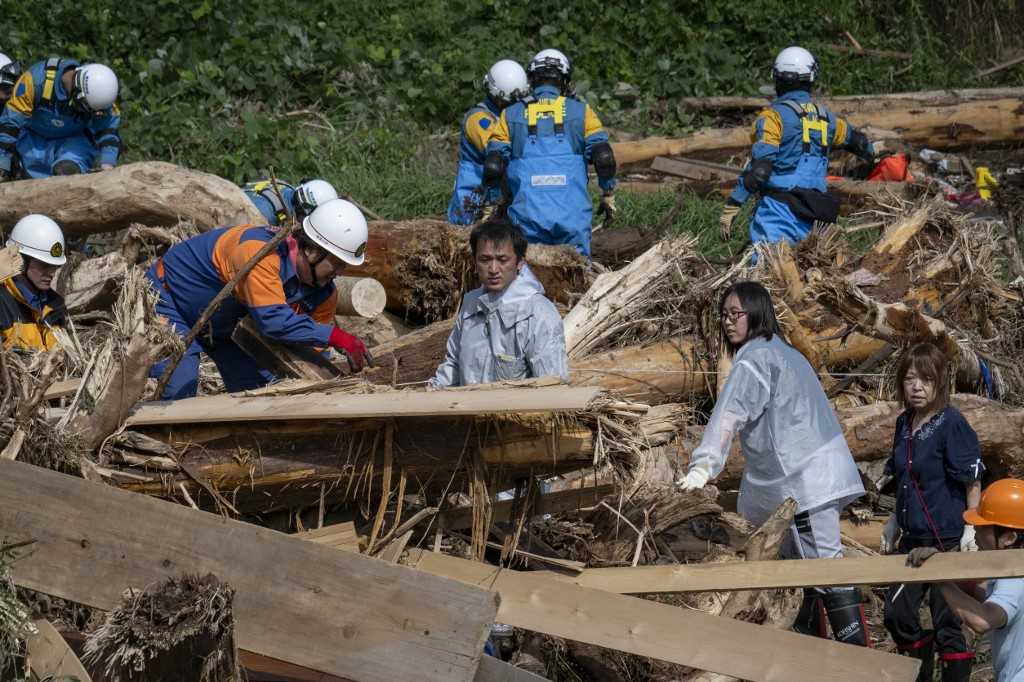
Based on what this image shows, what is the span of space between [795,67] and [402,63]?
5627 mm

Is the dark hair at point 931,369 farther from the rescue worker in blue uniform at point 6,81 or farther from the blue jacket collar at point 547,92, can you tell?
the rescue worker in blue uniform at point 6,81

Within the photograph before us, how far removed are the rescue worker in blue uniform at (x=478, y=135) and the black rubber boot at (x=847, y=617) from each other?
14.6 ft

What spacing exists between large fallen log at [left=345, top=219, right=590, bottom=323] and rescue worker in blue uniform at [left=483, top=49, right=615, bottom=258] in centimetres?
41

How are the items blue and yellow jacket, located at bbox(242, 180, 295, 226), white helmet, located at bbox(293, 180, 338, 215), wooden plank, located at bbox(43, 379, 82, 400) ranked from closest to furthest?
1. wooden plank, located at bbox(43, 379, 82, 400)
2. white helmet, located at bbox(293, 180, 338, 215)
3. blue and yellow jacket, located at bbox(242, 180, 295, 226)

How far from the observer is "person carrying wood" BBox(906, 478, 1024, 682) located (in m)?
4.09

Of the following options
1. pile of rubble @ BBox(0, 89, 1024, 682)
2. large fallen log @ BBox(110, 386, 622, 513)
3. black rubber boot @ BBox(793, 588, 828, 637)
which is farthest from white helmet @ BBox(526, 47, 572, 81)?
large fallen log @ BBox(110, 386, 622, 513)

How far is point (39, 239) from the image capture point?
6.87 m

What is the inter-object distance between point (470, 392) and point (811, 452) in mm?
1469

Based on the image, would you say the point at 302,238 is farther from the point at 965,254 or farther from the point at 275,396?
the point at 965,254

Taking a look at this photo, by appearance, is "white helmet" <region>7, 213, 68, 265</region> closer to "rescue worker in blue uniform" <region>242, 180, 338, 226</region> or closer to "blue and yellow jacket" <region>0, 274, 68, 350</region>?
"blue and yellow jacket" <region>0, 274, 68, 350</region>

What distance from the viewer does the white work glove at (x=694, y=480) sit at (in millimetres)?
4574

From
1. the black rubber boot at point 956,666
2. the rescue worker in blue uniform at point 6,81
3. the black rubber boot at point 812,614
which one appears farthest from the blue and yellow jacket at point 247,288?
the rescue worker in blue uniform at point 6,81

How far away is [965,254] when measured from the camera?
26.2 ft

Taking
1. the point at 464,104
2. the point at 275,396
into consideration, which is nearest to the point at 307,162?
the point at 464,104
